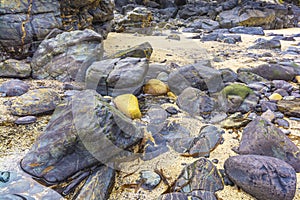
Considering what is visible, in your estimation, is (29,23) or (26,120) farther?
(29,23)

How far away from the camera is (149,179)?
145cm

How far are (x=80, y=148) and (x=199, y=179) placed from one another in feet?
2.47

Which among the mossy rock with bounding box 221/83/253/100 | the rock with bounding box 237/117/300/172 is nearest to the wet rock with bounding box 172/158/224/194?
the rock with bounding box 237/117/300/172

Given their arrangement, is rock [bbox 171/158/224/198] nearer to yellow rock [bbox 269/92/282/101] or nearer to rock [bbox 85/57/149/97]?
rock [bbox 85/57/149/97]

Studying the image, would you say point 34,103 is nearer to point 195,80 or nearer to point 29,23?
point 195,80

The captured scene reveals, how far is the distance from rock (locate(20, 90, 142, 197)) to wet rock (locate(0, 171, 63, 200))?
45 millimetres

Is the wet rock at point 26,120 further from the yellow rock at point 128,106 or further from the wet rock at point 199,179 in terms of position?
the wet rock at point 199,179

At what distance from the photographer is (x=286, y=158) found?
151cm

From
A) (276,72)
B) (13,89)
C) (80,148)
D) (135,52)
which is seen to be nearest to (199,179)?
(80,148)

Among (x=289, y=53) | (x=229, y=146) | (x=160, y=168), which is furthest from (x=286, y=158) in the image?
(x=289, y=53)

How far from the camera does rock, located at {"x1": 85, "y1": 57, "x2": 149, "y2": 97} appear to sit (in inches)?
96.1

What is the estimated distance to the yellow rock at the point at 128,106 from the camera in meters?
2.13

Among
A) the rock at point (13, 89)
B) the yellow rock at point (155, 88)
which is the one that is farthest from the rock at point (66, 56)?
the yellow rock at point (155, 88)

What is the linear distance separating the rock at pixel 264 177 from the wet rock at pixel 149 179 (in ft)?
1.51
